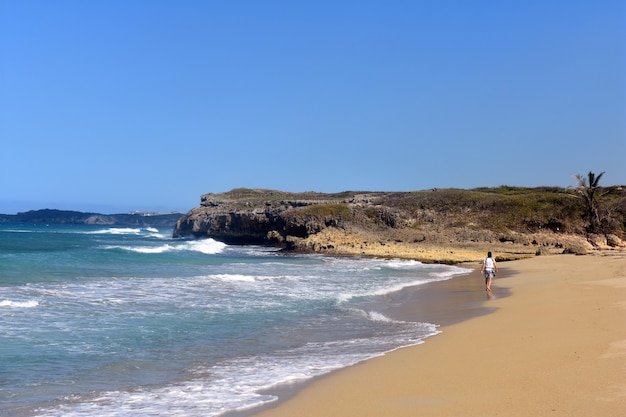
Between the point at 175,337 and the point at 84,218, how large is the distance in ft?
649

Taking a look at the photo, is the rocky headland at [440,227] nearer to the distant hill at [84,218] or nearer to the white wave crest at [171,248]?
the white wave crest at [171,248]

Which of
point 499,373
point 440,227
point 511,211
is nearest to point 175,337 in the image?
point 499,373

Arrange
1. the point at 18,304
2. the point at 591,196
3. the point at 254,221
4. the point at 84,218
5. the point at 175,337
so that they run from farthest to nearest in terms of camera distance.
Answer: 1. the point at 84,218
2. the point at 254,221
3. the point at 591,196
4. the point at 18,304
5. the point at 175,337

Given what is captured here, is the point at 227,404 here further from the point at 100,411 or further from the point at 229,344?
the point at 229,344

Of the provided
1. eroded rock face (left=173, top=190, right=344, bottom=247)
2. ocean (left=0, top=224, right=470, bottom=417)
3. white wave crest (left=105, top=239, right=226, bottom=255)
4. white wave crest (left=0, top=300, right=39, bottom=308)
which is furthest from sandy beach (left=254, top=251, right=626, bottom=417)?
white wave crest (left=105, top=239, right=226, bottom=255)

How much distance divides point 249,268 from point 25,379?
2080 cm

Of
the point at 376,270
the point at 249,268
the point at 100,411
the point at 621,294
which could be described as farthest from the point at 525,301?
the point at 249,268

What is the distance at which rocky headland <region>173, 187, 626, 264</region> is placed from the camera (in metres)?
39.2

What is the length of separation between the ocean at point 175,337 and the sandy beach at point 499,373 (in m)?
0.73

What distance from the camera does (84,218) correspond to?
195 metres

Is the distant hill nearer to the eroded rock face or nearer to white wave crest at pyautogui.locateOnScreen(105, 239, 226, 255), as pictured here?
the eroded rock face

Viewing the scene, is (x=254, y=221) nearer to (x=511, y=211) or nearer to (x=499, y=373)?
(x=511, y=211)

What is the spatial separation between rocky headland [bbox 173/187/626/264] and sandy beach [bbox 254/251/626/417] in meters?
22.6

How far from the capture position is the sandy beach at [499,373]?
5988 mm
